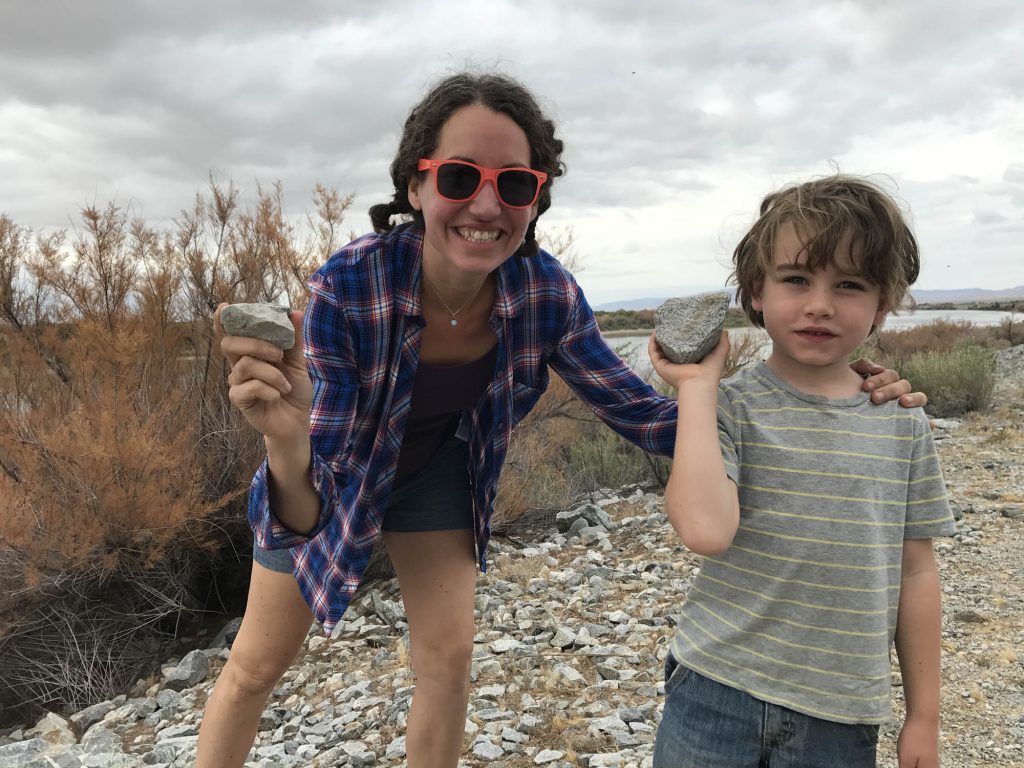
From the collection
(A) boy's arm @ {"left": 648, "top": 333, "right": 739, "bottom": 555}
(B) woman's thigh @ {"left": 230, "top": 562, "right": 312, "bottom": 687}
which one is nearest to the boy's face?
(A) boy's arm @ {"left": 648, "top": 333, "right": 739, "bottom": 555}

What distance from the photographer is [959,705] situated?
11.2ft

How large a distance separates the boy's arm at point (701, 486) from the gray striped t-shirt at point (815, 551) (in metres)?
0.08

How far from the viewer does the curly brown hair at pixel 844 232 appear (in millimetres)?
1699

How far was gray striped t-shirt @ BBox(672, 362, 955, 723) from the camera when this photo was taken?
5.28 feet

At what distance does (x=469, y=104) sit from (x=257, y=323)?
2.97 ft

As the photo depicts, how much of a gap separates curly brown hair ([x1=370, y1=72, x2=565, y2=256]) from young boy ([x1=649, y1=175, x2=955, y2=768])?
82 cm

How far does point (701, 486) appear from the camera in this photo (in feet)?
5.17

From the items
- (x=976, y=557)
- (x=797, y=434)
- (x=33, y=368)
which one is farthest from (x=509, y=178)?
(x=33, y=368)

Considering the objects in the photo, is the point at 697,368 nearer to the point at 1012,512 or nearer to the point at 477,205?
the point at 477,205

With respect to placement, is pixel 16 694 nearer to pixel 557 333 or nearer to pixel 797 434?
pixel 557 333

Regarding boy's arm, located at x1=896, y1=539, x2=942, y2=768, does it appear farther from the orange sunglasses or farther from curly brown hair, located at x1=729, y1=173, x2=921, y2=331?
the orange sunglasses

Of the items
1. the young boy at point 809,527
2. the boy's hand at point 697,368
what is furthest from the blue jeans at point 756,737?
the boy's hand at point 697,368

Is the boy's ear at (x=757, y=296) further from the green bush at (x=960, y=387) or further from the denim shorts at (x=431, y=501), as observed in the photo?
the green bush at (x=960, y=387)

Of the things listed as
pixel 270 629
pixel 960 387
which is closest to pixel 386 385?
pixel 270 629
